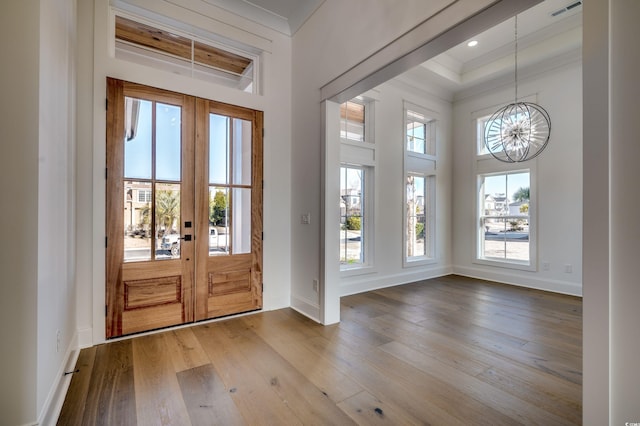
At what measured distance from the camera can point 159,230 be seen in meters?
2.96

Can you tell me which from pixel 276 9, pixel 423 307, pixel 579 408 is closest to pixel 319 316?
pixel 423 307

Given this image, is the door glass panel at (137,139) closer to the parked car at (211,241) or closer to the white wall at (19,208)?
the parked car at (211,241)

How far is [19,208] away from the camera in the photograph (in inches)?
57.9

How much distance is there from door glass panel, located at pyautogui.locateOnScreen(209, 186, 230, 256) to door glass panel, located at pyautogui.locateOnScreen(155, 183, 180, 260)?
0.34m

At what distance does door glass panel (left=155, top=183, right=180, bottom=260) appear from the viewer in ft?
9.70

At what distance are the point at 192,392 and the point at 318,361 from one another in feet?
3.10

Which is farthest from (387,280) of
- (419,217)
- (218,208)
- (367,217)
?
(218,208)

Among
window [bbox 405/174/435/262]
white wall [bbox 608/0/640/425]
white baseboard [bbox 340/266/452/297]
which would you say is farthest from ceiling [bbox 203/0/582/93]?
white baseboard [bbox 340/266/452/297]

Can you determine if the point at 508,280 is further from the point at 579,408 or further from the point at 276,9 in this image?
the point at 276,9

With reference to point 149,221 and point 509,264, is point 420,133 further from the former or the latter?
point 149,221

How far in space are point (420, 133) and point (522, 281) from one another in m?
3.23

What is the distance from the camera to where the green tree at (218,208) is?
3.25 meters

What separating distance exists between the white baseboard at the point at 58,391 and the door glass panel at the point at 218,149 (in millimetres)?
1913

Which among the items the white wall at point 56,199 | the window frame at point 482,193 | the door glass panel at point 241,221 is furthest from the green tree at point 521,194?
the white wall at point 56,199
